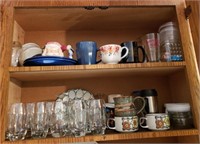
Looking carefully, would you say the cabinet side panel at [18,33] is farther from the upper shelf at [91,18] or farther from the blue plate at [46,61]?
the blue plate at [46,61]

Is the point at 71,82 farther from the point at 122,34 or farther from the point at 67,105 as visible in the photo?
the point at 122,34

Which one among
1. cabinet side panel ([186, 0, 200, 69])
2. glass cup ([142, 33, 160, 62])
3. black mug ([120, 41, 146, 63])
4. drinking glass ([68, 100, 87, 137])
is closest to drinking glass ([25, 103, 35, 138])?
drinking glass ([68, 100, 87, 137])

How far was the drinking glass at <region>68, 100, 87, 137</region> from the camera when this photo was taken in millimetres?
640

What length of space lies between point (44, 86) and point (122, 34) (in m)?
0.52

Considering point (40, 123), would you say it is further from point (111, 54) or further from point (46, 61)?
point (111, 54)

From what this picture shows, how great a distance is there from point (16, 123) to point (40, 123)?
3.5 inches

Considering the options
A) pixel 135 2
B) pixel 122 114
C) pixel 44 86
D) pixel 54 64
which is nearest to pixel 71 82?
pixel 44 86

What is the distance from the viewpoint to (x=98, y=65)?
0.68 meters

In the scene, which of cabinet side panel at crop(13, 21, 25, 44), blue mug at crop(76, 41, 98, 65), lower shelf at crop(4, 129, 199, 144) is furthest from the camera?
cabinet side panel at crop(13, 21, 25, 44)

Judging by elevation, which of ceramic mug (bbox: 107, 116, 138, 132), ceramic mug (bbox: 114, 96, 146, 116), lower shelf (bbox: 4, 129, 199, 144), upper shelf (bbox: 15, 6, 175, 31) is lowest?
lower shelf (bbox: 4, 129, 199, 144)

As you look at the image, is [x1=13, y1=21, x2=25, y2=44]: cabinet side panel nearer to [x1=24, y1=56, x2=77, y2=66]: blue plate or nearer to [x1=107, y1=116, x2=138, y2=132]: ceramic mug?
[x1=24, y1=56, x2=77, y2=66]: blue plate

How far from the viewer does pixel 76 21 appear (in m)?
0.88

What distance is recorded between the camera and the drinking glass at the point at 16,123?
63 centimetres

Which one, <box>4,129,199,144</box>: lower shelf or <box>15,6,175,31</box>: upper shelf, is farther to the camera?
<box>15,6,175,31</box>: upper shelf
